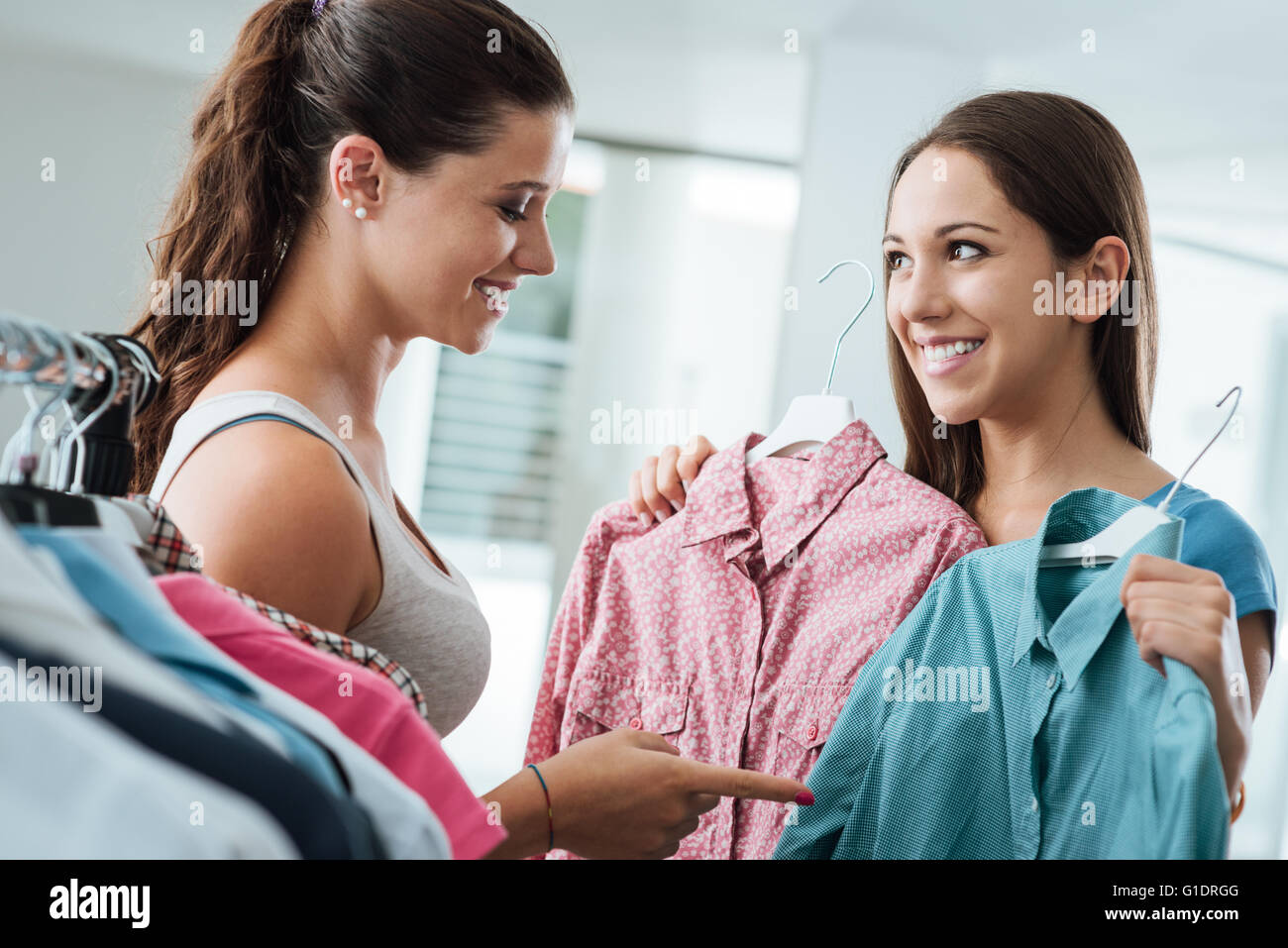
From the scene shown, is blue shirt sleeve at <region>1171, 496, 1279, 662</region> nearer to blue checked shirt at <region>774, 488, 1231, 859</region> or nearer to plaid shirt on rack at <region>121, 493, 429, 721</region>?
blue checked shirt at <region>774, 488, 1231, 859</region>

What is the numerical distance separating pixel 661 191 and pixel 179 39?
1906 mm

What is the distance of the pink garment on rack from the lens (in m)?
0.62

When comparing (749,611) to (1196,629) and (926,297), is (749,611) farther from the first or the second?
(1196,629)

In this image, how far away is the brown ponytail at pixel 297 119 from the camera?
1.14 meters

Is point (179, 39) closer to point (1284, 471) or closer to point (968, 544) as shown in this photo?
point (968, 544)

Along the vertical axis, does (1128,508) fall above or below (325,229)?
below

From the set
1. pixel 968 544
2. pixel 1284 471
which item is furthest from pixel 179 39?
pixel 1284 471

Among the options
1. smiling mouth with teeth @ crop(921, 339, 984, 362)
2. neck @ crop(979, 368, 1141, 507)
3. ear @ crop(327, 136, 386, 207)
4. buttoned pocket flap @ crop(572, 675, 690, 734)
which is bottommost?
buttoned pocket flap @ crop(572, 675, 690, 734)

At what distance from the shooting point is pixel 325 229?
3.92 feet

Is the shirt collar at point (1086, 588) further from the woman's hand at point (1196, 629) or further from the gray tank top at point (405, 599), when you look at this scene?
the gray tank top at point (405, 599)

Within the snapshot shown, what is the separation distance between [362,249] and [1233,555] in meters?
1.05

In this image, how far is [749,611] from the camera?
1.33 metres

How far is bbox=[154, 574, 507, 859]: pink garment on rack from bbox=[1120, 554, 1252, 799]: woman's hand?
0.58 metres

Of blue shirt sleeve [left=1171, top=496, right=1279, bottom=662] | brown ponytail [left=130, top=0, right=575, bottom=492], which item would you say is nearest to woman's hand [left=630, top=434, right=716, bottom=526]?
brown ponytail [left=130, top=0, right=575, bottom=492]
